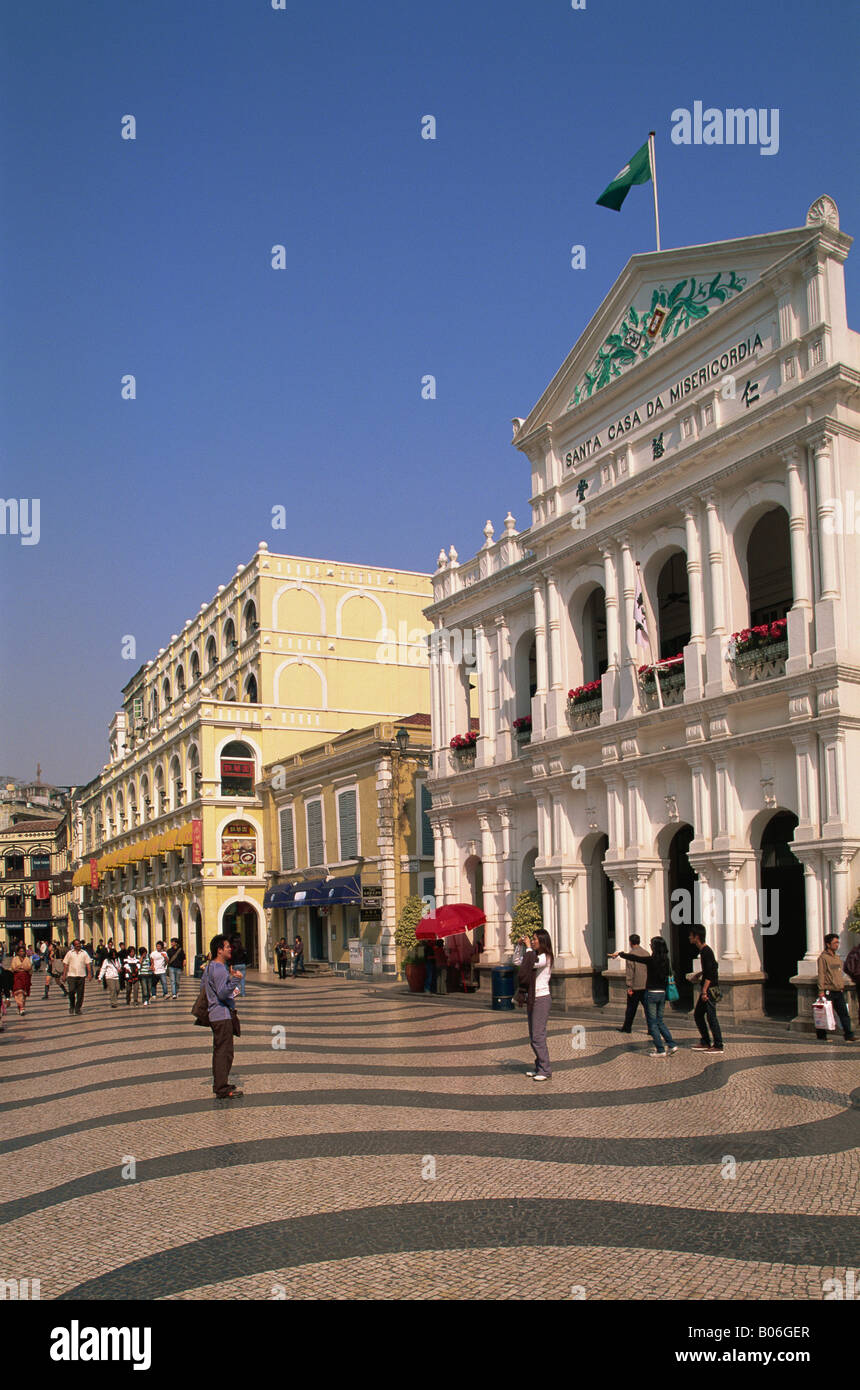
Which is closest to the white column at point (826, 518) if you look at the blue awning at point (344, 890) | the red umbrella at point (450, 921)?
the red umbrella at point (450, 921)

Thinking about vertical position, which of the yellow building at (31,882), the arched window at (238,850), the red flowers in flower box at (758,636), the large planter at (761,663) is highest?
the red flowers in flower box at (758,636)

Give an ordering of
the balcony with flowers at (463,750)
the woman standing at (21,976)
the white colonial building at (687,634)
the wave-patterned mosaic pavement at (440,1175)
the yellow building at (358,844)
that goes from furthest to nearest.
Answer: the yellow building at (358,844)
the balcony with flowers at (463,750)
the woman standing at (21,976)
the white colonial building at (687,634)
the wave-patterned mosaic pavement at (440,1175)

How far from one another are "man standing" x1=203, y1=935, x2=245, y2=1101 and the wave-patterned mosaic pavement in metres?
0.31

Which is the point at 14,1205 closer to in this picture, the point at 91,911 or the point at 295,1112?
the point at 295,1112

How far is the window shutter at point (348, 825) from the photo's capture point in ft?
125

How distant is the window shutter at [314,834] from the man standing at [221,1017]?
27.9 meters

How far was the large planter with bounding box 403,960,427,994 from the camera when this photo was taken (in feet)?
94.1

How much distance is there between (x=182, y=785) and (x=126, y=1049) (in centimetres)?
3407

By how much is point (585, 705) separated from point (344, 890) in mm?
14893

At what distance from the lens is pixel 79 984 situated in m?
25.4

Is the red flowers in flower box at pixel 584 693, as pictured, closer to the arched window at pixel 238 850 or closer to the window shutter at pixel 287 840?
the window shutter at pixel 287 840

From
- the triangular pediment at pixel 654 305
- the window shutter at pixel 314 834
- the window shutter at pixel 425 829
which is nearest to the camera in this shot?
the triangular pediment at pixel 654 305

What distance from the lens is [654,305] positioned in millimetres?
22438
